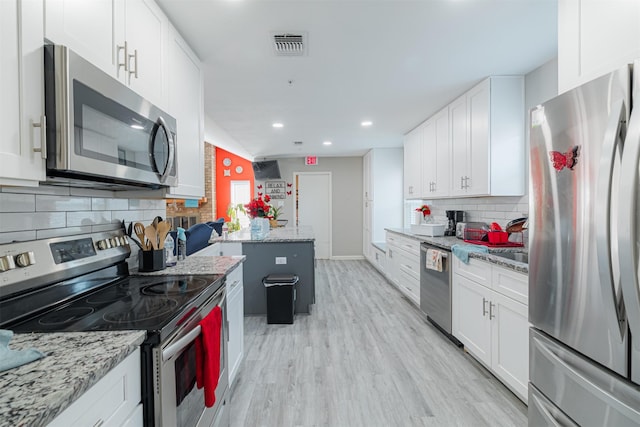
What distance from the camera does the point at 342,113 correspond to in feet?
12.4

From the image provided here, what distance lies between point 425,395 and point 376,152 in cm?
471

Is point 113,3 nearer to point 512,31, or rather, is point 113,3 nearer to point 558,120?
point 558,120

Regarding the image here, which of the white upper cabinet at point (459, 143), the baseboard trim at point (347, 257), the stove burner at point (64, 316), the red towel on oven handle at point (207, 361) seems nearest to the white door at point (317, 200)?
the baseboard trim at point (347, 257)

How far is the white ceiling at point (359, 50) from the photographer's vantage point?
1.77 metres

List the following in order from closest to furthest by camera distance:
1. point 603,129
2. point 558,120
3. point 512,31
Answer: point 603,129 → point 558,120 → point 512,31

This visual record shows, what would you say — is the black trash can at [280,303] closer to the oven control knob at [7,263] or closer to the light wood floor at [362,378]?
the light wood floor at [362,378]

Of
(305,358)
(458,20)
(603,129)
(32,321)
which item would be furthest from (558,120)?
(305,358)

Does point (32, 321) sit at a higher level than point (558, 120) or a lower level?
lower

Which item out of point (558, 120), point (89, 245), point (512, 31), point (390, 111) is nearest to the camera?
point (558, 120)

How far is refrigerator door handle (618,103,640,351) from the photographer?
2.77 feet

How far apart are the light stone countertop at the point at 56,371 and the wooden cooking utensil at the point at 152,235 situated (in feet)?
2.85

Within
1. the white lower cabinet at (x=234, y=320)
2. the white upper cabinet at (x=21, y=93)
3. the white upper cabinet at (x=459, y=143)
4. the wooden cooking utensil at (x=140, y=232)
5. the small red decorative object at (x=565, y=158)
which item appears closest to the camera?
the white upper cabinet at (x=21, y=93)

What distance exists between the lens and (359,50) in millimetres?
2221

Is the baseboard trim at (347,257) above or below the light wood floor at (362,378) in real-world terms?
above
